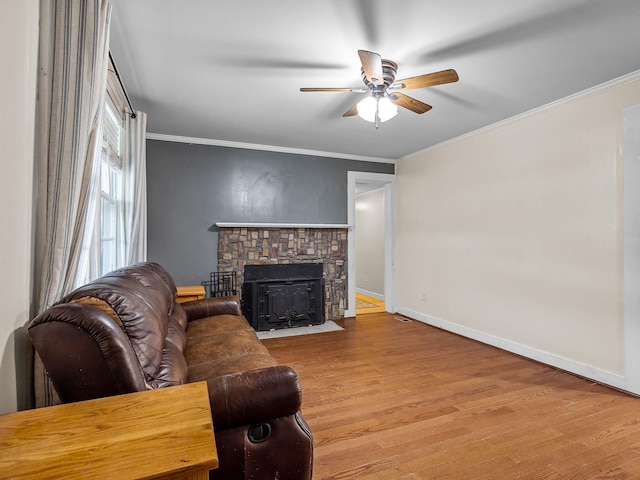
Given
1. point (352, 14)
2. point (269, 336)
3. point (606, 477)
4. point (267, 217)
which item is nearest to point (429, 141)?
point (267, 217)

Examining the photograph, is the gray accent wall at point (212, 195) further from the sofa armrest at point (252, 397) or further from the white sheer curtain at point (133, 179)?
the sofa armrest at point (252, 397)

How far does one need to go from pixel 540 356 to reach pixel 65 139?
3944 millimetres

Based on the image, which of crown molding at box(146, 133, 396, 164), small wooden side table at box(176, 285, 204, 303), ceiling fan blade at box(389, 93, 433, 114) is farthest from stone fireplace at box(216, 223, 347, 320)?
ceiling fan blade at box(389, 93, 433, 114)

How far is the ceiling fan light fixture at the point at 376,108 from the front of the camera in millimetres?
2289

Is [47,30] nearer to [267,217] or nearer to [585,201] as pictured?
[267,217]

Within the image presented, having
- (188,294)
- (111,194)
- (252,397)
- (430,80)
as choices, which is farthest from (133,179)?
(430,80)

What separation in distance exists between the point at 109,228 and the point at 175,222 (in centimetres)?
131

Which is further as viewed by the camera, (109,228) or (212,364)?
(109,228)

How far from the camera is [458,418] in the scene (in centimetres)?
215

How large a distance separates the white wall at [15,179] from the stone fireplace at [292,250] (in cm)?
298

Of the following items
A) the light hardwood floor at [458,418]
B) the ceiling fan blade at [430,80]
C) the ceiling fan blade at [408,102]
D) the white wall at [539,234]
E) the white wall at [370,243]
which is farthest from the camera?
the white wall at [370,243]

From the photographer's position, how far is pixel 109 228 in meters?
2.70

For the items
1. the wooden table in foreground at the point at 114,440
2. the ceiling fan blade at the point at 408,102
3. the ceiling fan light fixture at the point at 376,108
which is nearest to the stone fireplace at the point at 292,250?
the ceiling fan light fixture at the point at 376,108

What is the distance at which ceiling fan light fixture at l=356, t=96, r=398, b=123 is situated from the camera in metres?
2.29
